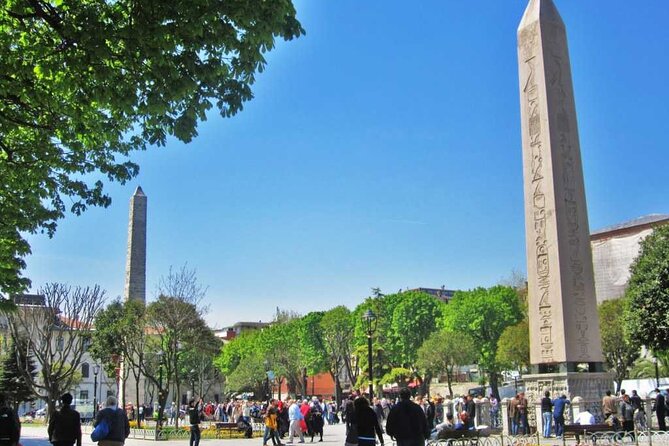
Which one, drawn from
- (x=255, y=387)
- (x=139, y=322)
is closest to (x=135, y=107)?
(x=139, y=322)

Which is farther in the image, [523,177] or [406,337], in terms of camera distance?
[406,337]

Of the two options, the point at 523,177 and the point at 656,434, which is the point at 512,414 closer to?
the point at 656,434

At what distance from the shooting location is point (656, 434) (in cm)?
1767

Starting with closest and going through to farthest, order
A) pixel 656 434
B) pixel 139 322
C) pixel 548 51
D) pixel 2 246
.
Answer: pixel 2 246 < pixel 656 434 < pixel 548 51 < pixel 139 322

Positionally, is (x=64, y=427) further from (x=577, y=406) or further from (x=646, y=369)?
(x=646, y=369)

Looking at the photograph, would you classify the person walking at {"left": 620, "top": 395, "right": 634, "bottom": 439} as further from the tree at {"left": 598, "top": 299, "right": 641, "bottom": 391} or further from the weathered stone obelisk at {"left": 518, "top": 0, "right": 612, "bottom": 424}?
the tree at {"left": 598, "top": 299, "right": 641, "bottom": 391}

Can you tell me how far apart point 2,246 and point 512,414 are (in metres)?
14.9

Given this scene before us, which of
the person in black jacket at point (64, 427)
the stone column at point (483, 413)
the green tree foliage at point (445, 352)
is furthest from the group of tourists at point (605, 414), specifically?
the green tree foliage at point (445, 352)

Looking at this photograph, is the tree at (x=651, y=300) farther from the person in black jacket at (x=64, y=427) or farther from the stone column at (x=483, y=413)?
the person in black jacket at (x=64, y=427)

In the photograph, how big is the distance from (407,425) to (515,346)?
42.4 meters

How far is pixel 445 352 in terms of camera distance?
5534 centimetres

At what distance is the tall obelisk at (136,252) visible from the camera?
6034 cm

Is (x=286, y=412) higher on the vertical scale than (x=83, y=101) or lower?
lower

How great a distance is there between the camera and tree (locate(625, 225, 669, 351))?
83.8ft
